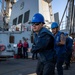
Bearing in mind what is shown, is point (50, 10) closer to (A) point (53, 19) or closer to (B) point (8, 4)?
(A) point (53, 19)

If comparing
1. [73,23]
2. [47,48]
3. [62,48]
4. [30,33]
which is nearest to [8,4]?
[30,33]

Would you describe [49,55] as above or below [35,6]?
below

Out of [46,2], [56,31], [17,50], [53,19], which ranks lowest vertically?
[17,50]

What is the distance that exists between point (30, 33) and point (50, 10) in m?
6.40

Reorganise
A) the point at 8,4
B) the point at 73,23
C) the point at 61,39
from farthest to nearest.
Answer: the point at 8,4 < the point at 73,23 < the point at 61,39

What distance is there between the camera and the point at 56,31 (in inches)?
256

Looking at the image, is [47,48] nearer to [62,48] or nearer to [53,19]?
[62,48]

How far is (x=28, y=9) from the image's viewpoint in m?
27.0

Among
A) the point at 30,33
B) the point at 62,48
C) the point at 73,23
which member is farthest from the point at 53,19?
the point at 62,48

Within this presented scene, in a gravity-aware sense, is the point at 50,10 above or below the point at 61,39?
above

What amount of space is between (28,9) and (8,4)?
854 cm

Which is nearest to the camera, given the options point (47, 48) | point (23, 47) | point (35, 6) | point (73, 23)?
point (47, 48)

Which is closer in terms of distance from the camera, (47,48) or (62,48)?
(47,48)

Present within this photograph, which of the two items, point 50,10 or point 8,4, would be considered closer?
point 50,10
